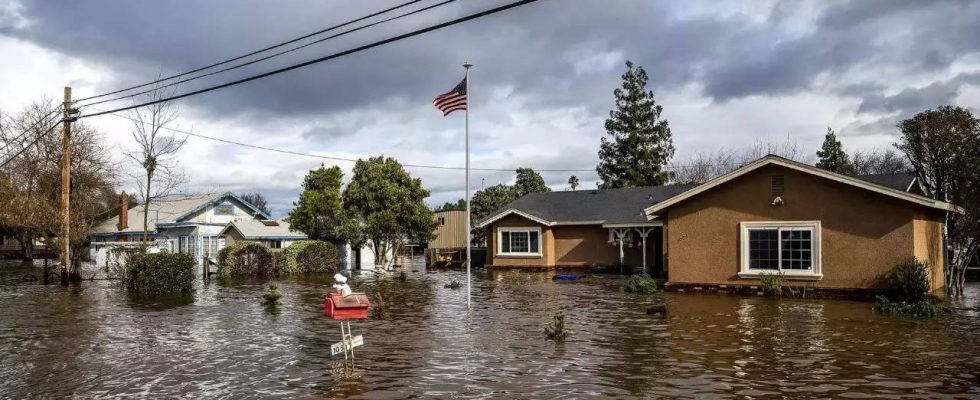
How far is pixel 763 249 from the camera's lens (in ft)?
75.9

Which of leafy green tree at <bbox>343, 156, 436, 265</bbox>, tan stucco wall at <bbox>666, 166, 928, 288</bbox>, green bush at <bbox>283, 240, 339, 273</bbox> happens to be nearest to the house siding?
leafy green tree at <bbox>343, 156, 436, 265</bbox>

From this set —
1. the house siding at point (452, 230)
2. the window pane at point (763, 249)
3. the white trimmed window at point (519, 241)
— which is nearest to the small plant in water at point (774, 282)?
the window pane at point (763, 249)

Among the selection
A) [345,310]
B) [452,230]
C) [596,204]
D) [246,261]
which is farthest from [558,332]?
[452,230]

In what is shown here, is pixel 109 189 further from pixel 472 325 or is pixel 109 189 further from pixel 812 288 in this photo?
pixel 812 288

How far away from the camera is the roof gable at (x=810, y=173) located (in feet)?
66.6

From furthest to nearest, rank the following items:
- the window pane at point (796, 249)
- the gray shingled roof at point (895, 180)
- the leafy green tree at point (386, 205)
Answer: the leafy green tree at point (386, 205)
the gray shingled roof at point (895, 180)
the window pane at point (796, 249)

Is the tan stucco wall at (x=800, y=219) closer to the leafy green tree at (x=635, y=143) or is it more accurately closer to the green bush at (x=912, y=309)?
the green bush at (x=912, y=309)

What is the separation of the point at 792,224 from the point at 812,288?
6.91 ft

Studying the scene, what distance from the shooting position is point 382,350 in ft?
44.3

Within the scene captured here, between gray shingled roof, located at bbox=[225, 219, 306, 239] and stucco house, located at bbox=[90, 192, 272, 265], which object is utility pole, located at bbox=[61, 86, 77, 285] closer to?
gray shingled roof, located at bbox=[225, 219, 306, 239]

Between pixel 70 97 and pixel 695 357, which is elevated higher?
pixel 70 97

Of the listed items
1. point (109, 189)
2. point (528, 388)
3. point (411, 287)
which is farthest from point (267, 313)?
point (109, 189)

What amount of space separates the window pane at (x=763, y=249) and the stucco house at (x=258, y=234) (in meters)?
29.9

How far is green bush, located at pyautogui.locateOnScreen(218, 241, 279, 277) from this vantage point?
34375 millimetres
